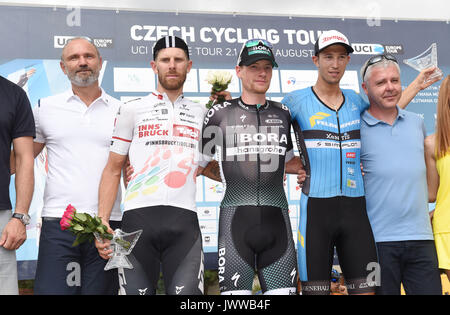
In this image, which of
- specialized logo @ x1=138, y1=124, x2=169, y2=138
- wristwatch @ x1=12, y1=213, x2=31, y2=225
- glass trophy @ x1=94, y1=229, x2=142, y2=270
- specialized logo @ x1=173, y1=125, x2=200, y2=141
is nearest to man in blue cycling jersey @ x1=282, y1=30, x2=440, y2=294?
specialized logo @ x1=173, y1=125, x2=200, y2=141

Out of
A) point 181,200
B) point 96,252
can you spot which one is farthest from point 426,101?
point 96,252

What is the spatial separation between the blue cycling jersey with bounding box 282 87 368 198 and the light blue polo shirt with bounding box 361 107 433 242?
0.34 feet

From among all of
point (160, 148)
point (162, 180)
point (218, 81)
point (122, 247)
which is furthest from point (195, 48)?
point (122, 247)

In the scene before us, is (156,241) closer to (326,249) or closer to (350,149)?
(326,249)

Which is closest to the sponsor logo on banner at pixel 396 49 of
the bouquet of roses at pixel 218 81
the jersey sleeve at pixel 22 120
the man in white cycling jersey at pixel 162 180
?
the bouquet of roses at pixel 218 81

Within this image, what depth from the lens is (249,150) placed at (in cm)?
325

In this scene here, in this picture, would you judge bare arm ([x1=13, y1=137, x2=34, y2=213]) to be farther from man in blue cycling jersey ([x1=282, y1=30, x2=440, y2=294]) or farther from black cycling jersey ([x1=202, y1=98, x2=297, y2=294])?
man in blue cycling jersey ([x1=282, y1=30, x2=440, y2=294])

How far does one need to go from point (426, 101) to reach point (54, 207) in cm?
505

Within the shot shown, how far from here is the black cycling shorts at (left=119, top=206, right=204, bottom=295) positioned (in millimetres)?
3023

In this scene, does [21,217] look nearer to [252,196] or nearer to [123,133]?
[123,133]

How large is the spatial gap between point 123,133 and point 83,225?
71 cm

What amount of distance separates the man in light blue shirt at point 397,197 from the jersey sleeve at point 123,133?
1.73 m

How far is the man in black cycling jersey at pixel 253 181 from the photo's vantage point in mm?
3084

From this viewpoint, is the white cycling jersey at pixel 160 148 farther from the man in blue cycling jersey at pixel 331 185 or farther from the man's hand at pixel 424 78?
the man's hand at pixel 424 78
